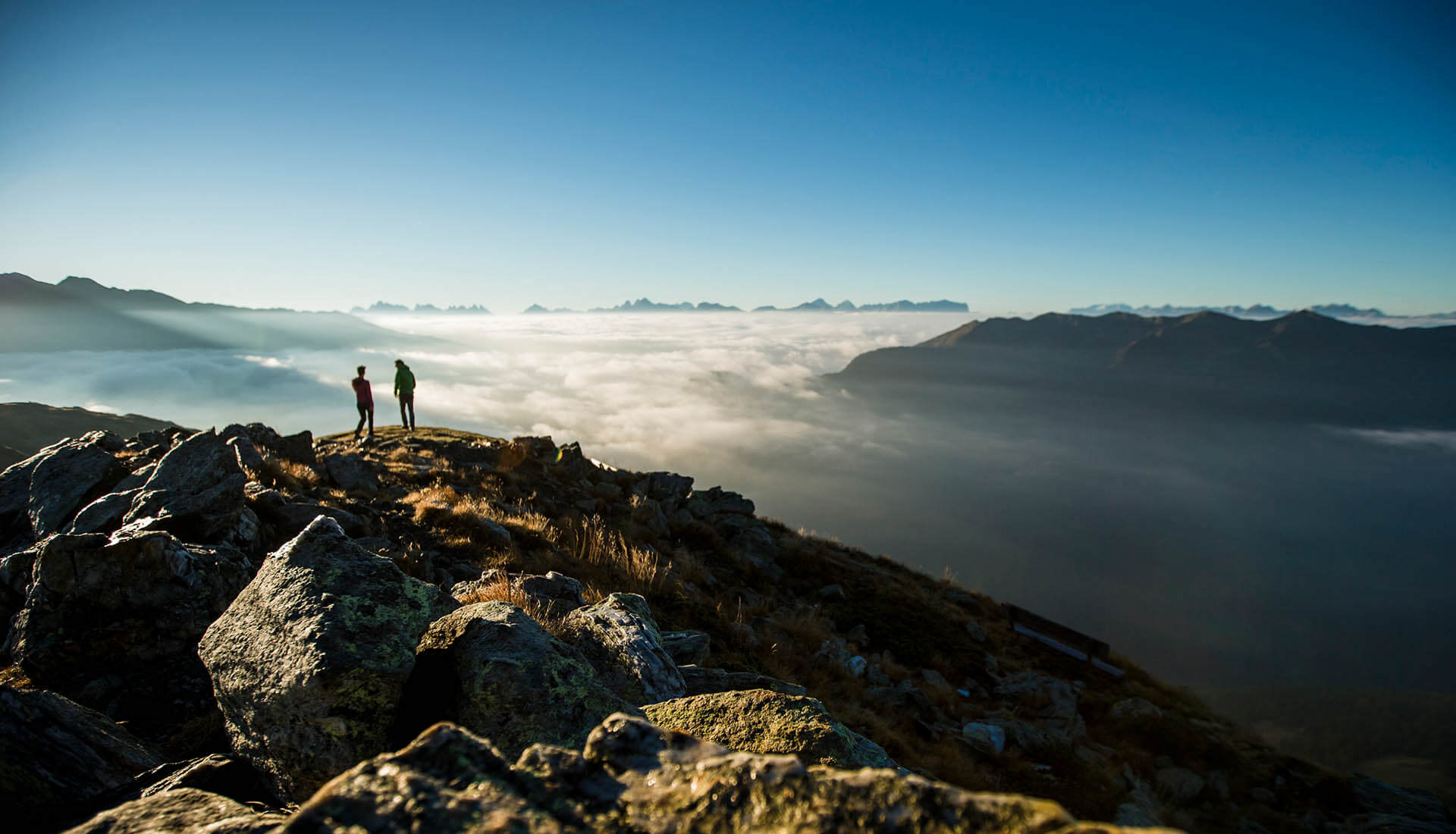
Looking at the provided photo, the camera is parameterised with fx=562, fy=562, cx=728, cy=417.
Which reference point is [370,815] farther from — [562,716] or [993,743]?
[993,743]

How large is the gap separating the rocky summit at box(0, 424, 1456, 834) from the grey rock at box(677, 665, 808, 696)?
0.10 ft

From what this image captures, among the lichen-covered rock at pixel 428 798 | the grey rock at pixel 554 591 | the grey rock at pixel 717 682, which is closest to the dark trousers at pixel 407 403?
the grey rock at pixel 554 591

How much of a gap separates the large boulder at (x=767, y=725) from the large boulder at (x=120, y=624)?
148 inches

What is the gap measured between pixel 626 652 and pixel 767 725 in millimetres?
1803

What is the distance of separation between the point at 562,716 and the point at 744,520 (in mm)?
20478

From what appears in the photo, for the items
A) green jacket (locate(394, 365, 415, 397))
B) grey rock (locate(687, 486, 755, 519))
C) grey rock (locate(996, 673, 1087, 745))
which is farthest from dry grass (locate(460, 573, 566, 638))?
green jacket (locate(394, 365, 415, 397))

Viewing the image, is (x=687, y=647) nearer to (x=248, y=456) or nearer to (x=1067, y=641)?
(x=248, y=456)

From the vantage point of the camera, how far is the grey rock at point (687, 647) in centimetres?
630

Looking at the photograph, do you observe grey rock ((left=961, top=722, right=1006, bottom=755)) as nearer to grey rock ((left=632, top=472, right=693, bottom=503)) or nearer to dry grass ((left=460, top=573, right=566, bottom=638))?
dry grass ((left=460, top=573, right=566, bottom=638))

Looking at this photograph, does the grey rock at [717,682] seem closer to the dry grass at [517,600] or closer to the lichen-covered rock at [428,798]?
the dry grass at [517,600]

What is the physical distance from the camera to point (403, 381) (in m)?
23.2

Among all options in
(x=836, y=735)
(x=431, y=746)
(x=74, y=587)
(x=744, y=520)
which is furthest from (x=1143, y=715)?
(x=74, y=587)

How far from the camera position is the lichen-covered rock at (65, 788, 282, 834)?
6.54ft

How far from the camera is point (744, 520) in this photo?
23375 mm
